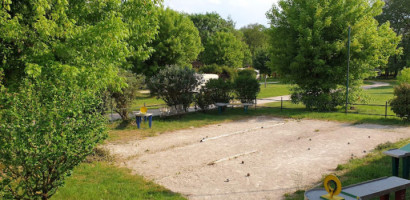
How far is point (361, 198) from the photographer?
4977mm

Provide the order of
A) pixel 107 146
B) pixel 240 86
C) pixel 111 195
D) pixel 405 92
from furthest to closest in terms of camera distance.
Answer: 1. pixel 240 86
2. pixel 405 92
3. pixel 107 146
4. pixel 111 195

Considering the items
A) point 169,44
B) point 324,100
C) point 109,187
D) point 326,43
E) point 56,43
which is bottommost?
point 109,187

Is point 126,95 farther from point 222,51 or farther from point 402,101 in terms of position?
point 222,51

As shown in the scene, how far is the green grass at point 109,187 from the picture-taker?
7109 mm

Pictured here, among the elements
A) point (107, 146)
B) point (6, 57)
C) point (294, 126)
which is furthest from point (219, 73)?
point (6, 57)

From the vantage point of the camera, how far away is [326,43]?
1898 cm

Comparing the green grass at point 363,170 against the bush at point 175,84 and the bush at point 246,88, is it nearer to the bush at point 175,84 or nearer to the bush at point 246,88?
the bush at point 175,84

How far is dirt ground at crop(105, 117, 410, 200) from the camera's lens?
7.86 metres

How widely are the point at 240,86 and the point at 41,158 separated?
17.3 metres

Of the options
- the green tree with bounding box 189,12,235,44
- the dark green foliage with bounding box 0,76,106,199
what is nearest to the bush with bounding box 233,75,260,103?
the dark green foliage with bounding box 0,76,106,199

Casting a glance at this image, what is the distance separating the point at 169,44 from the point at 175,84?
12703mm

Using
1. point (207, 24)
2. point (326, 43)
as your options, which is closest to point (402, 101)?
point (326, 43)

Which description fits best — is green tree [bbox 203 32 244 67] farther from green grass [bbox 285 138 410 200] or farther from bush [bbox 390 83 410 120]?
A: green grass [bbox 285 138 410 200]

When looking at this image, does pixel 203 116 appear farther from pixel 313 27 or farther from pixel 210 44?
pixel 210 44
